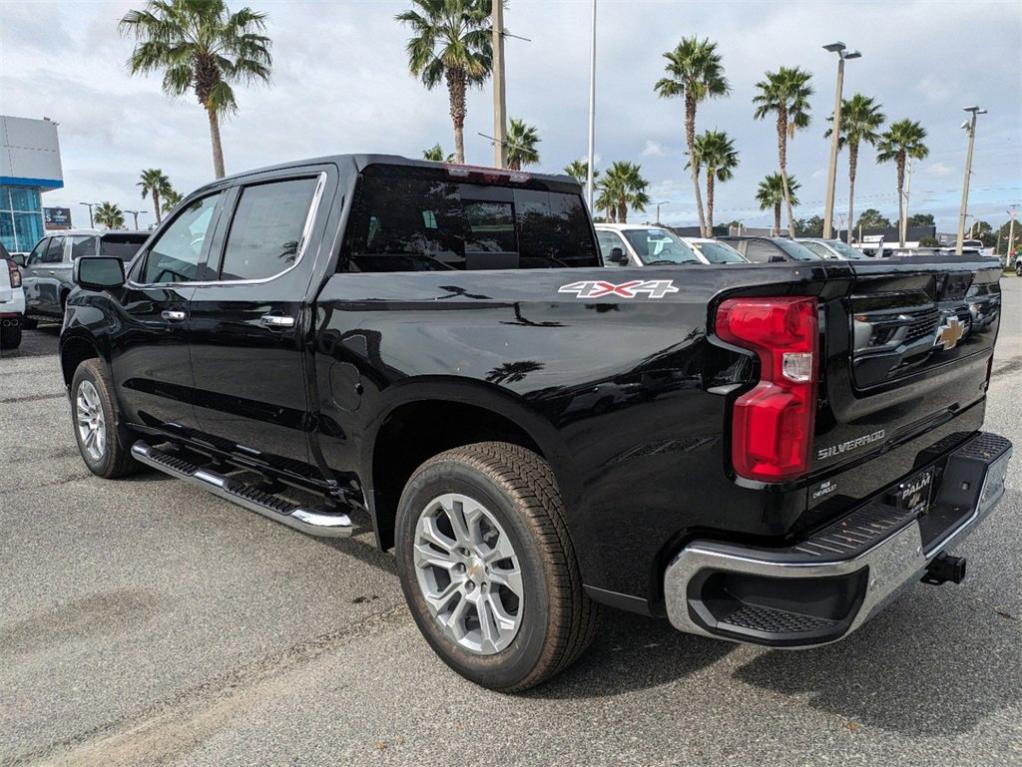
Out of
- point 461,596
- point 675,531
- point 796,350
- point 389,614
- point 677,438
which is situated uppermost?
point 796,350

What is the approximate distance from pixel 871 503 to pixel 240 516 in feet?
11.3

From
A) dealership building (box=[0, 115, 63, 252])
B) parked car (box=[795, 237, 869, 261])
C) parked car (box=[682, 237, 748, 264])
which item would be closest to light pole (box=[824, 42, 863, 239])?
parked car (box=[795, 237, 869, 261])

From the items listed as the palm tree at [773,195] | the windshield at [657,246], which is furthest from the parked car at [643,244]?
the palm tree at [773,195]

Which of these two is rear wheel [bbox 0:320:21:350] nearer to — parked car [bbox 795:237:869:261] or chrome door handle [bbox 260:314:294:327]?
chrome door handle [bbox 260:314:294:327]

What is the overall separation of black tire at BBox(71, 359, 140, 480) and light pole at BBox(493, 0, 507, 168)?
9675 mm

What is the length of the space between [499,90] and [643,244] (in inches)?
157

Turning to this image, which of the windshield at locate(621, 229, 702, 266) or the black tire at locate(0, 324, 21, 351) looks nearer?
the black tire at locate(0, 324, 21, 351)

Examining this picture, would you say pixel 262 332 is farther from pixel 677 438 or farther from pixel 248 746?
pixel 677 438

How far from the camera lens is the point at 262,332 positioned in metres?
3.46

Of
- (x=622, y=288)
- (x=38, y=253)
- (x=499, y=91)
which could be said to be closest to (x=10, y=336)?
(x=38, y=253)

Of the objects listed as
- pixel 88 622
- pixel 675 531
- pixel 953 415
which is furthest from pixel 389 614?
pixel 953 415

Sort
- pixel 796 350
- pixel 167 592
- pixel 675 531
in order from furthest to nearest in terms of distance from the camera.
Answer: pixel 167 592
pixel 675 531
pixel 796 350

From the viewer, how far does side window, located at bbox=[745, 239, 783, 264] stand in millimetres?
18594

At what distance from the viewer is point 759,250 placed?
1881 cm
